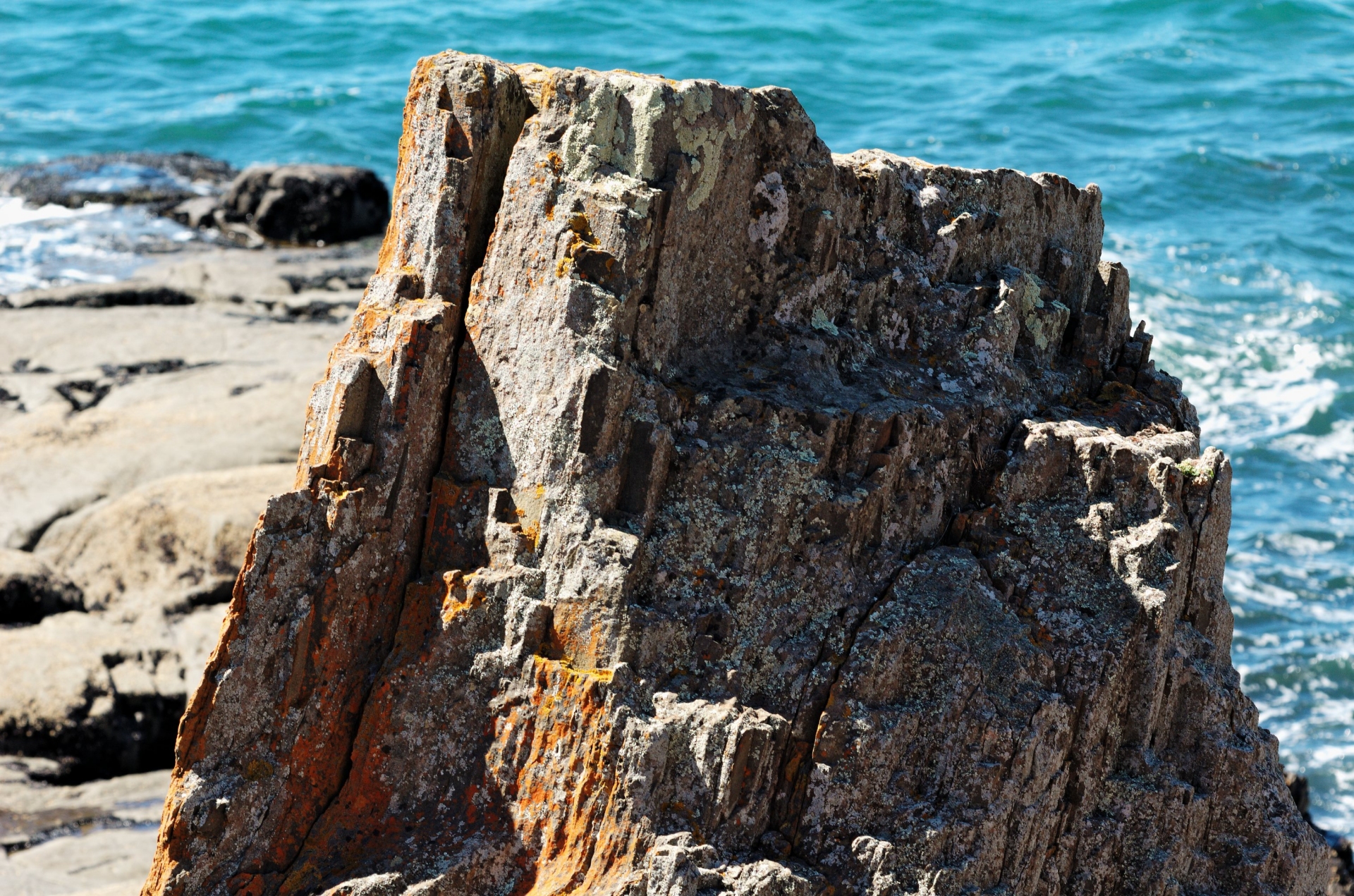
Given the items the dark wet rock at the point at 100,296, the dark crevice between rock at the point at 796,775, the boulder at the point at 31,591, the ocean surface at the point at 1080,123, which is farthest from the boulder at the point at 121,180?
the dark crevice between rock at the point at 796,775

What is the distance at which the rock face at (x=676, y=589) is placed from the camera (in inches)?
263

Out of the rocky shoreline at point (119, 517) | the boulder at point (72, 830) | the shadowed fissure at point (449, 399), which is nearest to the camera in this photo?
the shadowed fissure at point (449, 399)

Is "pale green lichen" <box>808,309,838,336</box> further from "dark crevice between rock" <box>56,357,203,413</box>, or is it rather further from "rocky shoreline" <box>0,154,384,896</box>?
"dark crevice between rock" <box>56,357,203,413</box>

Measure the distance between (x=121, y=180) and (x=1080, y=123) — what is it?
2790cm

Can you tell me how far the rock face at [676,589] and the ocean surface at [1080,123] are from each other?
10469 millimetres

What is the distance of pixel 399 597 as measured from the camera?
7.11 m

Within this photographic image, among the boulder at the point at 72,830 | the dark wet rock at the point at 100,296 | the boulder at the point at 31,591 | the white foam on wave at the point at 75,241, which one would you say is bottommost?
the boulder at the point at 72,830

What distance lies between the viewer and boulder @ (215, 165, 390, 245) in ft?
101

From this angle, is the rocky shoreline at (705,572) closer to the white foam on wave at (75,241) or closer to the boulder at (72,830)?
the boulder at (72,830)

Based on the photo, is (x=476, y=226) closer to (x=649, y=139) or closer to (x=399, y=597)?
(x=649, y=139)

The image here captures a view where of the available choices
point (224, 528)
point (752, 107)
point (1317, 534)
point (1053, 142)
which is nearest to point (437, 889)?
point (752, 107)

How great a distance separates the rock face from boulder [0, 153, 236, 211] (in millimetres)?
28690

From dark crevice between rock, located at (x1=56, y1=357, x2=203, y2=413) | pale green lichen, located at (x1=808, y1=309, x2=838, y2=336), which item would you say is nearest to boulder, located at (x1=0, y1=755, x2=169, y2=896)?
pale green lichen, located at (x1=808, y1=309, x2=838, y2=336)

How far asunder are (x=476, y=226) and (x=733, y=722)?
10.3 ft
